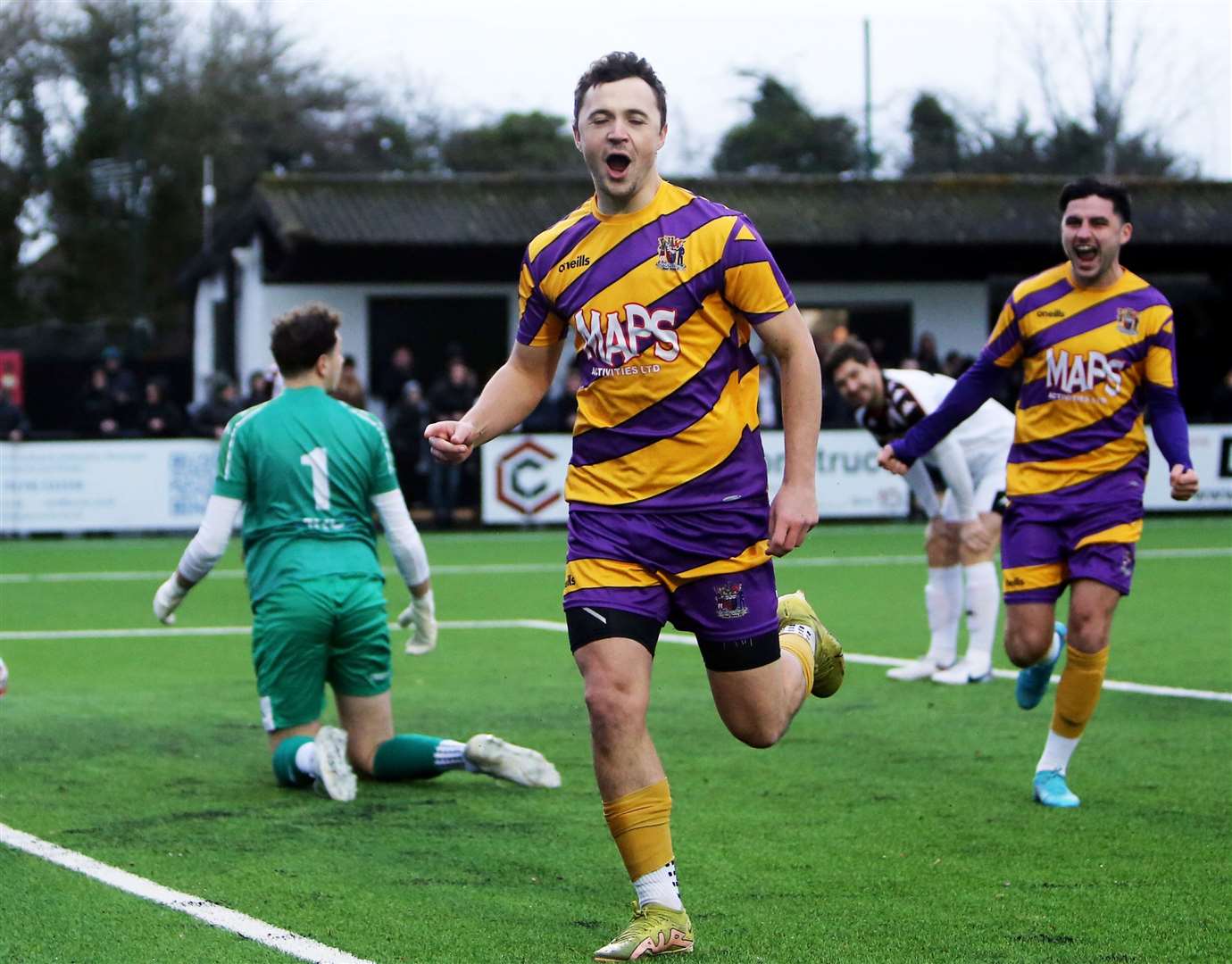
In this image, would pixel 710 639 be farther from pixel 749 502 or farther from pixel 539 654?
pixel 539 654

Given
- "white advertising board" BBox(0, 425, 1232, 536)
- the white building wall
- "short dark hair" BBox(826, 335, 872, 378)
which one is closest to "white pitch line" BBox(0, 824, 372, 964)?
"short dark hair" BBox(826, 335, 872, 378)

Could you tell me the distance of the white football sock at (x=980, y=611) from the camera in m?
10.6

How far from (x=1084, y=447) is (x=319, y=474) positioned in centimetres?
287

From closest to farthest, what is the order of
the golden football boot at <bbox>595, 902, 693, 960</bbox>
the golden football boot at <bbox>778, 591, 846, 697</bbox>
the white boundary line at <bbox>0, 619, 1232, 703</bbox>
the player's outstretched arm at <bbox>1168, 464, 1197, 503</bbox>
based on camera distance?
the golden football boot at <bbox>595, 902, 693, 960</bbox> → the golden football boot at <bbox>778, 591, 846, 697</bbox> → the player's outstretched arm at <bbox>1168, 464, 1197, 503</bbox> → the white boundary line at <bbox>0, 619, 1232, 703</bbox>

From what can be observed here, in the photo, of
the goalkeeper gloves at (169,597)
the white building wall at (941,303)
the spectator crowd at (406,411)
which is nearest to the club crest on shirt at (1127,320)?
the goalkeeper gloves at (169,597)

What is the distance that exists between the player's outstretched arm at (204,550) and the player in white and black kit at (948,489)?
12.5ft

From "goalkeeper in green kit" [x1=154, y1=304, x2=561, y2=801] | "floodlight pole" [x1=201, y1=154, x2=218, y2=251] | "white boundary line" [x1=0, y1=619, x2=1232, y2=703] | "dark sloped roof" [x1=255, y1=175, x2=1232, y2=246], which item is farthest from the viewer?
"floodlight pole" [x1=201, y1=154, x2=218, y2=251]

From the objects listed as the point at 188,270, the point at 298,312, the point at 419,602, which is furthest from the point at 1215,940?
the point at 188,270

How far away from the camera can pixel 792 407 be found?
504 centimetres

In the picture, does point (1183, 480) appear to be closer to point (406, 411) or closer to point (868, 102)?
point (406, 411)

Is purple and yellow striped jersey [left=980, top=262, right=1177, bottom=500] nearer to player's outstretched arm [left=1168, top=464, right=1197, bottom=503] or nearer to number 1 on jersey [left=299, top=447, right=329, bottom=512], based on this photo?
player's outstretched arm [left=1168, top=464, right=1197, bottom=503]

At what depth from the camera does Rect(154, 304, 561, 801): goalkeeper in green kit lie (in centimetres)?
723

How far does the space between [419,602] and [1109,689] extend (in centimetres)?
430

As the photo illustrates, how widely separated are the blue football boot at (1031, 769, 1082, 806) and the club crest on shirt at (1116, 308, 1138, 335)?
5.44 ft
